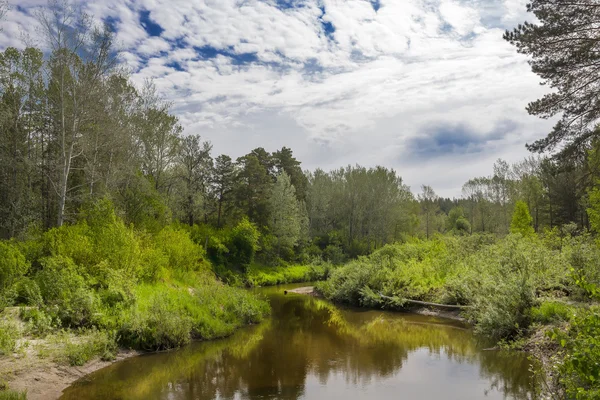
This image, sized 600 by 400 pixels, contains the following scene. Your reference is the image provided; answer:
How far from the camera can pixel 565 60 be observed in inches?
592

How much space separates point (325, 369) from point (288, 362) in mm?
1536

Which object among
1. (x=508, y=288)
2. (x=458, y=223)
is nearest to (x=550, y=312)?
(x=508, y=288)

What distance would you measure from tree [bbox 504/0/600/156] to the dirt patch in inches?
708

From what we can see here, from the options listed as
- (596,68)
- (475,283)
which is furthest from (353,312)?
(596,68)

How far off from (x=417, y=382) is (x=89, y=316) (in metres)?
11.5

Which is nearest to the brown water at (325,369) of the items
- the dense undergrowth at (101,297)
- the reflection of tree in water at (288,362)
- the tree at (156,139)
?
the reflection of tree in water at (288,362)

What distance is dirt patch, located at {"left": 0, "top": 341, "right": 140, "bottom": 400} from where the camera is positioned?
1097 cm

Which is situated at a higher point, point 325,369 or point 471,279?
point 471,279

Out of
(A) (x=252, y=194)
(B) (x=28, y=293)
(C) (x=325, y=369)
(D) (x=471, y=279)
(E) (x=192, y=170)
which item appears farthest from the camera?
(A) (x=252, y=194)

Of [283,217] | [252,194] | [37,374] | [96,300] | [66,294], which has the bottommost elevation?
[37,374]

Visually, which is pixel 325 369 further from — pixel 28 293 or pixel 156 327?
pixel 28 293

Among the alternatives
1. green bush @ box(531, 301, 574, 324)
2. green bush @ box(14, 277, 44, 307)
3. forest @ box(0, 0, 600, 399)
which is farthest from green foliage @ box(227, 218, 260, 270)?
green bush @ box(531, 301, 574, 324)

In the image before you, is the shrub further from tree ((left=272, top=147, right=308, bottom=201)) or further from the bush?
tree ((left=272, top=147, right=308, bottom=201))

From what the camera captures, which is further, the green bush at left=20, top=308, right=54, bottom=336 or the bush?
the bush
